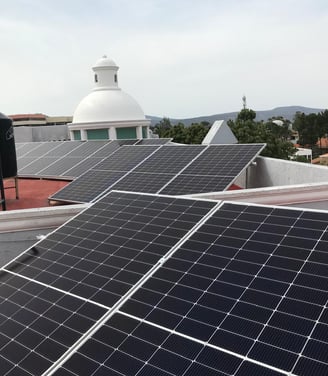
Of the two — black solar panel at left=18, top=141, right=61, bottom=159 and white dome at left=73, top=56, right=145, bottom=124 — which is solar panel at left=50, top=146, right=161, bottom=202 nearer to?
black solar panel at left=18, top=141, right=61, bottom=159

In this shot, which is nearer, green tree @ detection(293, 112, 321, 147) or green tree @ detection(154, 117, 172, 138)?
green tree @ detection(154, 117, 172, 138)

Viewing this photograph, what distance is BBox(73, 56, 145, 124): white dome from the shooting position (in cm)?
3534

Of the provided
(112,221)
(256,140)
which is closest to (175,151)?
(112,221)

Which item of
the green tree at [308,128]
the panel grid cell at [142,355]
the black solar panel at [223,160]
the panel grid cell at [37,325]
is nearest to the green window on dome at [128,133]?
the black solar panel at [223,160]

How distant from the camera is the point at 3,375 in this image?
4.39 metres

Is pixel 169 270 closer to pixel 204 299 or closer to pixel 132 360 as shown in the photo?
pixel 204 299

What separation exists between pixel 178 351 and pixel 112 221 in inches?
132

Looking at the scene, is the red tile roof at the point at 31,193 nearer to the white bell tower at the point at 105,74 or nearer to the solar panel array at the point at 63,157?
the solar panel array at the point at 63,157

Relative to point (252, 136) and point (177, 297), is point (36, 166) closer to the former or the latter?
point (177, 297)

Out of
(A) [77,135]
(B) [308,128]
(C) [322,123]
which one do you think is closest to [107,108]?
(A) [77,135]

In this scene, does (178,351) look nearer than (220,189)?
Yes

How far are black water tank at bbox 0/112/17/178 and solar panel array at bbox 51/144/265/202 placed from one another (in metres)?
1.95

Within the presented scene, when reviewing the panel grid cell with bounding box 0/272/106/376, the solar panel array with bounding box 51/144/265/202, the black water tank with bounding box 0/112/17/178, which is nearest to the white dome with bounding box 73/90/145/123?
the solar panel array with bounding box 51/144/265/202

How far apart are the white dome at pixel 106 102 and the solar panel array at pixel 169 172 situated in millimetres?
18537
